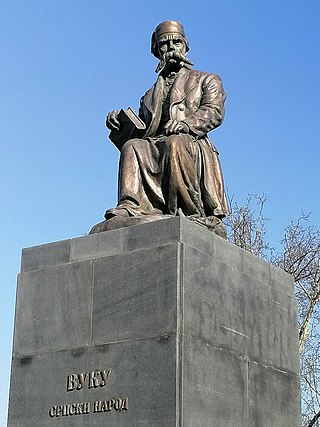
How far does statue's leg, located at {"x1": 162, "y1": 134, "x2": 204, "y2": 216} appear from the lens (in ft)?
28.0

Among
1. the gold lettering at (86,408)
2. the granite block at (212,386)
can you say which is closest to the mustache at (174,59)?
the granite block at (212,386)

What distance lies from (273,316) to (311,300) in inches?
613

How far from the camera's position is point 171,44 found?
9.66 meters

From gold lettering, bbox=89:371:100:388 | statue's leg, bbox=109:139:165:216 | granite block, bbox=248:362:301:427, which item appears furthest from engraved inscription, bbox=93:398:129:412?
statue's leg, bbox=109:139:165:216

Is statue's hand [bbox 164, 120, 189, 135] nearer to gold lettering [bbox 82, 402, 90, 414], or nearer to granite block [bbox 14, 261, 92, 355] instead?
granite block [bbox 14, 261, 92, 355]

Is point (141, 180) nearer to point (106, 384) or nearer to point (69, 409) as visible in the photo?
point (106, 384)

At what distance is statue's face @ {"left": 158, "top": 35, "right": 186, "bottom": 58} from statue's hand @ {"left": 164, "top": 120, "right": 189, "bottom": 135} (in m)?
1.22

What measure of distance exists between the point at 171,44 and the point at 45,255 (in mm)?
3008

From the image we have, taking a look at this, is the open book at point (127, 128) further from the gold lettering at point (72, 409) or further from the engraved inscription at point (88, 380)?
the gold lettering at point (72, 409)

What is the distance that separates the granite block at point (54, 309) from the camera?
7902 millimetres

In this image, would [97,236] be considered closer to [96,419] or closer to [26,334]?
[26,334]

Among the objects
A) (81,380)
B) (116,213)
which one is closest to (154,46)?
(116,213)

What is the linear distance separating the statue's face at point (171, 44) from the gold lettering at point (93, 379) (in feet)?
13.4

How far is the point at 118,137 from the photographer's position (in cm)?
972
